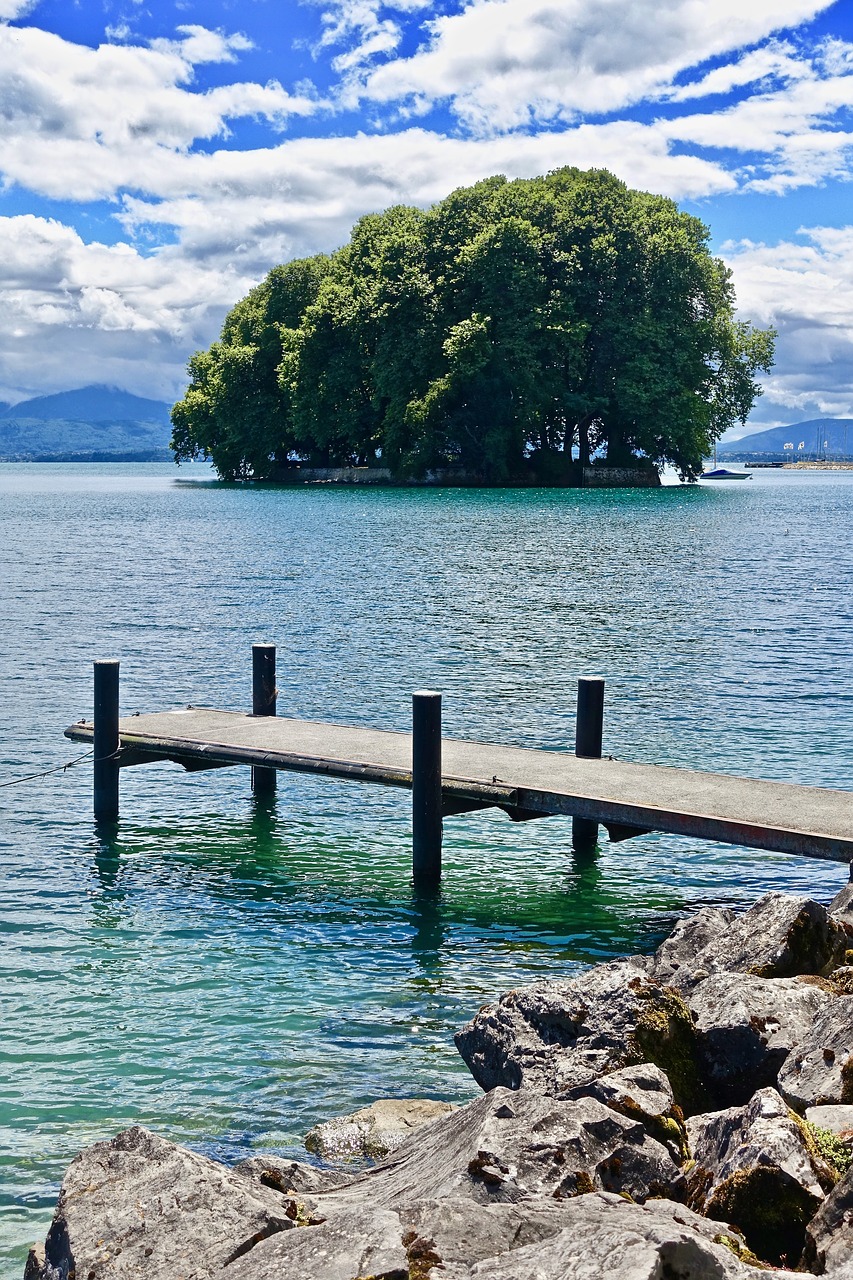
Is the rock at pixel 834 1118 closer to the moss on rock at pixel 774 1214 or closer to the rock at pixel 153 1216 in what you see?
the moss on rock at pixel 774 1214

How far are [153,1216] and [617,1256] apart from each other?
6.91 feet

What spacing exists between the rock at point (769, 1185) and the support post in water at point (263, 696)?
493 inches

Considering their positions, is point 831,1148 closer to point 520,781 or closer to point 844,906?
point 844,906

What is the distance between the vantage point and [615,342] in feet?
306

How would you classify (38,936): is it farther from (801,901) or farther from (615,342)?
(615,342)

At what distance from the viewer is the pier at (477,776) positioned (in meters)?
12.2

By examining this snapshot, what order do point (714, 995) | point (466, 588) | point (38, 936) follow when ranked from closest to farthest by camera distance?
point (714, 995) → point (38, 936) → point (466, 588)

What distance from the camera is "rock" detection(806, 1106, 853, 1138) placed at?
19.8ft

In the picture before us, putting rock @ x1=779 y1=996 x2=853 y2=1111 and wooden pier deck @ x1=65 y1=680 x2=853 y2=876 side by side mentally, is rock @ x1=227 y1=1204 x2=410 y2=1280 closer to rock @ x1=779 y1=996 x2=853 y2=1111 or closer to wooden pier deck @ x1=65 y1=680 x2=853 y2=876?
rock @ x1=779 y1=996 x2=853 y2=1111

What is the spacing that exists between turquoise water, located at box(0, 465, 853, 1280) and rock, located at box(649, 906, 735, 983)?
161 cm

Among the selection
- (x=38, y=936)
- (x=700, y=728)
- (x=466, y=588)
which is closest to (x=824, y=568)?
(x=466, y=588)

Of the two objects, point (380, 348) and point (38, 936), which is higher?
point (380, 348)

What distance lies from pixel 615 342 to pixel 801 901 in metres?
87.0

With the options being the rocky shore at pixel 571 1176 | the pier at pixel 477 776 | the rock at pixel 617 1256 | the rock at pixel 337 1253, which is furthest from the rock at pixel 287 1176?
the pier at pixel 477 776
